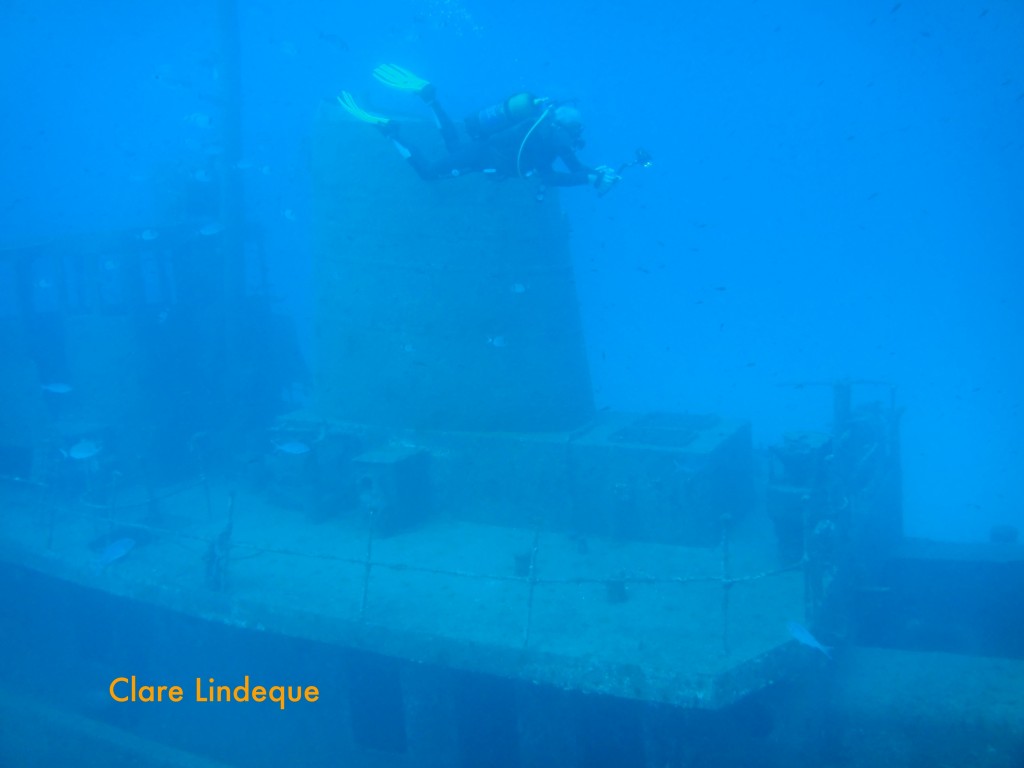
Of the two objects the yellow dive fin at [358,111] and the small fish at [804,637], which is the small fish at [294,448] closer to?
the yellow dive fin at [358,111]

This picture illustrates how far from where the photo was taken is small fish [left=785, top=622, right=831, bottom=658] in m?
6.80

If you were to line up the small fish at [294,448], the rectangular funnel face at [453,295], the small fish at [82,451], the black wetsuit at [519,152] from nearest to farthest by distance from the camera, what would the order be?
the black wetsuit at [519,152] → the rectangular funnel face at [453,295] → the small fish at [294,448] → the small fish at [82,451]

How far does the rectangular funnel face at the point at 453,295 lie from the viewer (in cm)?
1070

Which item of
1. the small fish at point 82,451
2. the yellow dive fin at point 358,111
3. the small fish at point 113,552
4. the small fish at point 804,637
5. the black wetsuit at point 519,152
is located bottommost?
the small fish at point 804,637

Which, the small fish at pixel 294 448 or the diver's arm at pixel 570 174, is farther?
the small fish at pixel 294 448

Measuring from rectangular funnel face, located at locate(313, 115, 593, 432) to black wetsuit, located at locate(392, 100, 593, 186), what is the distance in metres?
1.62

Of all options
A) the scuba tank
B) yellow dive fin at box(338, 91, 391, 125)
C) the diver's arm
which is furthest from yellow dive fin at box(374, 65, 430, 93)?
the diver's arm

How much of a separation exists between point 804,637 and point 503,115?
616 cm

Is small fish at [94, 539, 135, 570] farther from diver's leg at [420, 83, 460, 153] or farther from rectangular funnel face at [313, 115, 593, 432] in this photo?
diver's leg at [420, 83, 460, 153]

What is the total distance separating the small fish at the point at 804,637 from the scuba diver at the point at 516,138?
5072mm

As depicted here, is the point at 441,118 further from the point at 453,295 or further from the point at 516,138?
the point at 453,295

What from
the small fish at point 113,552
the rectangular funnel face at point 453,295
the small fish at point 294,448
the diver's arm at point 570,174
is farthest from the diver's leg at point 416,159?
the small fish at point 113,552

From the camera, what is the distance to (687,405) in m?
63.0

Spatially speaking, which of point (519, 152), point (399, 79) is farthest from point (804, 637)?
point (399, 79)
